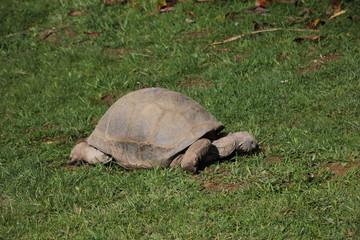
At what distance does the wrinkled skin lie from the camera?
5629 mm

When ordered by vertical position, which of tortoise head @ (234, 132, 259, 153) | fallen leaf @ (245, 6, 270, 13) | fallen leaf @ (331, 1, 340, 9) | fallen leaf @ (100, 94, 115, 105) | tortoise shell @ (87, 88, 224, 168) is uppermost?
tortoise shell @ (87, 88, 224, 168)

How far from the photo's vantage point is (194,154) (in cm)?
559

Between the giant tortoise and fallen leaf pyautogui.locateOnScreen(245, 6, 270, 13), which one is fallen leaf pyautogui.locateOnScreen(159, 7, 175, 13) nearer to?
fallen leaf pyautogui.locateOnScreen(245, 6, 270, 13)

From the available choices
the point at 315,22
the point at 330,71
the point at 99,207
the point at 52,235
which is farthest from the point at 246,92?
the point at 52,235

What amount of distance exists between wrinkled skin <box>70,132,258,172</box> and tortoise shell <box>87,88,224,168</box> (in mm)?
78

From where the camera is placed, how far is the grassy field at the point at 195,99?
496 centimetres

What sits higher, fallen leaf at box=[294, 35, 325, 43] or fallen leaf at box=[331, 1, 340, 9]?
fallen leaf at box=[331, 1, 340, 9]

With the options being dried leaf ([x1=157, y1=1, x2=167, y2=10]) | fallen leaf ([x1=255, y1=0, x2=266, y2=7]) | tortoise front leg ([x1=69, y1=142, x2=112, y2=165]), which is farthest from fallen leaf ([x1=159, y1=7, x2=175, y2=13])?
tortoise front leg ([x1=69, y1=142, x2=112, y2=165])

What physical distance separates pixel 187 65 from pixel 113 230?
442cm

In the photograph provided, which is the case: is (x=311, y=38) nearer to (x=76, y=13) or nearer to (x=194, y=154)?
(x=194, y=154)

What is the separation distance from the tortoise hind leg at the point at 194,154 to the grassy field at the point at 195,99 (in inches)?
4.8

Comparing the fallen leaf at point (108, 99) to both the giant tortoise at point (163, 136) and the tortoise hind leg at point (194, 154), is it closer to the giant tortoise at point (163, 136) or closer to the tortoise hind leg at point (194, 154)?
the giant tortoise at point (163, 136)

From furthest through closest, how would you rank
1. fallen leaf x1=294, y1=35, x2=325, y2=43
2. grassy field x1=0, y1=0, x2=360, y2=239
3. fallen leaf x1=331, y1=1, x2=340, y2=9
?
fallen leaf x1=331, y1=1, x2=340, y2=9 → fallen leaf x1=294, y1=35, x2=325, y2=43 → grassy field x1=0, y1=0, x2=360, y2=239

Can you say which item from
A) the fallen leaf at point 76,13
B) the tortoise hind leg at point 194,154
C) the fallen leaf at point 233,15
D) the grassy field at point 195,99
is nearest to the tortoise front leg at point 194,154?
the tortoise hind leg at point 194,154
